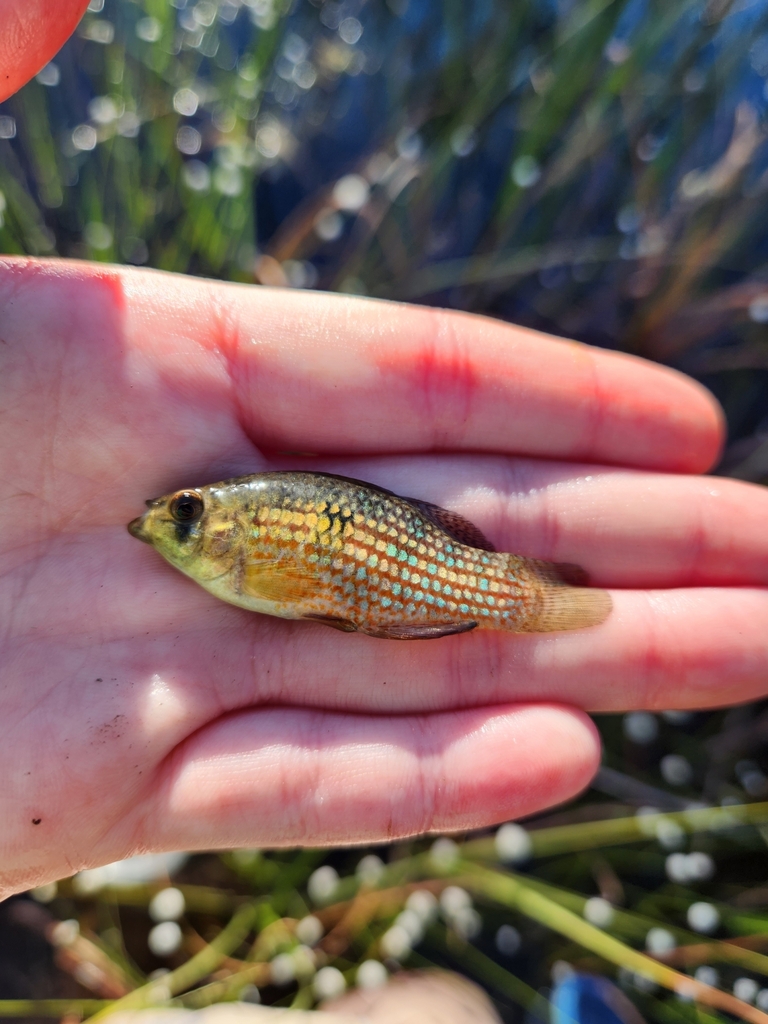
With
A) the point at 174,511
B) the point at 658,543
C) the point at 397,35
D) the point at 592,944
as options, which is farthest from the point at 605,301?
the point at 592,944

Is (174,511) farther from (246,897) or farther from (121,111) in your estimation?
(121,111)

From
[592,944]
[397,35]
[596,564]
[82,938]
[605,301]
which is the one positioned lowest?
[82,938]

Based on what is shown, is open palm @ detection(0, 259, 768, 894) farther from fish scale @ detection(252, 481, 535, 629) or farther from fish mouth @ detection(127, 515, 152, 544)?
fish scale @ detection(252, 481, 535, 629)

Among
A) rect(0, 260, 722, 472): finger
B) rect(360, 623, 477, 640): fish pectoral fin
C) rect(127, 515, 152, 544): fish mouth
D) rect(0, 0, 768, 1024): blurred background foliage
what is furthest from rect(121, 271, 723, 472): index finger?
rect(0, 0, 768, 1024): blurred background foliage

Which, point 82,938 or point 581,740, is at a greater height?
point 581,740

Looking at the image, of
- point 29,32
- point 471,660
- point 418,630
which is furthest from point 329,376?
point 29,32

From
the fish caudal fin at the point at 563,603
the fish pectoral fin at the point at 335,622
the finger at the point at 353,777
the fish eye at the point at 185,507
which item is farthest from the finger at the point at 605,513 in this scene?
the finger at the point at 353,777

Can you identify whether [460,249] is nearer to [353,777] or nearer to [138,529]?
[138,529]

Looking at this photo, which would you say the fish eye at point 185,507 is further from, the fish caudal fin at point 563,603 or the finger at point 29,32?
the finger at point 29,32
